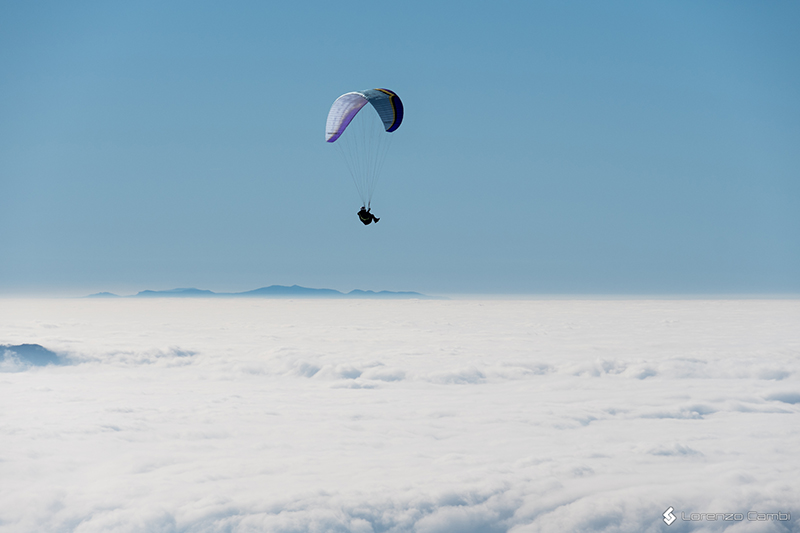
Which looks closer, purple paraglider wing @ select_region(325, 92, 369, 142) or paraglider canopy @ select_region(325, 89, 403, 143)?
paraglider canopy @ select_region(325, 89, 403, 143)

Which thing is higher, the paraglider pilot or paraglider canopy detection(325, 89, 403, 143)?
paraglider canopy detection(325, 89, 403, 143)

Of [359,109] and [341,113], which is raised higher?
[359,109]

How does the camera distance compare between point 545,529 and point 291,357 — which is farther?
point 291,357

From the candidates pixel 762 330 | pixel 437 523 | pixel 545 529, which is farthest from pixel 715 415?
pixel 762 330

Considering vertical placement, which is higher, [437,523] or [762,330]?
[762,330]

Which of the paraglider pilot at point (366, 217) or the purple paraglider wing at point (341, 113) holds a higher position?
the purple paraglider wing at point (341, 113)

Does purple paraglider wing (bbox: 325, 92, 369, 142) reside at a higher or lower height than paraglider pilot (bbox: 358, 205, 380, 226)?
higher

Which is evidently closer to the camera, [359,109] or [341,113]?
[341,113]

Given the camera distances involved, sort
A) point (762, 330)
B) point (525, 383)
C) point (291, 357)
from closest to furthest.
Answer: point (525, 383) < point (291, 357) < point (762, 330)

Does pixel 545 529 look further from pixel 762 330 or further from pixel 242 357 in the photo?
pixel 762 330

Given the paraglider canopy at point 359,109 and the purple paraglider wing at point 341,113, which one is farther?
the purple paraglider wing at point 341,113

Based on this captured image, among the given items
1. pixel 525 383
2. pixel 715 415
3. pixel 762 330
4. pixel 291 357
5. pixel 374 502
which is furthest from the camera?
pixel 762 330
